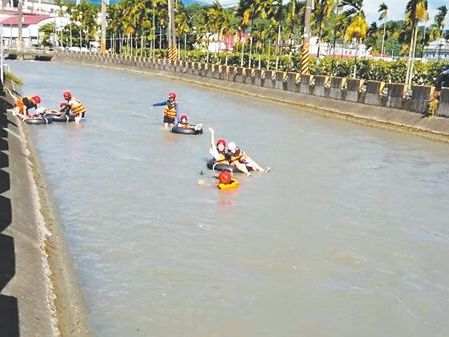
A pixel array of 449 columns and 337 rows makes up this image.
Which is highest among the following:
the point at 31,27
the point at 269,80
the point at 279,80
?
the point at 31,27

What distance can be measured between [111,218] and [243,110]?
2452 centimetres

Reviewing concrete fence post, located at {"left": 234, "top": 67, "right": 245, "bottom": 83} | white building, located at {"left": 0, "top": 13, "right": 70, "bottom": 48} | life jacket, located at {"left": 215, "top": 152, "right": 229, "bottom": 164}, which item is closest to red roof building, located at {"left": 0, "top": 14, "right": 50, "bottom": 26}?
white building, located at {"left": 0, "top": 13, "right": 70, "bottom": 48}

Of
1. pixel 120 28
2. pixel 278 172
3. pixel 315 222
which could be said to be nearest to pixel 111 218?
pixel 315 222

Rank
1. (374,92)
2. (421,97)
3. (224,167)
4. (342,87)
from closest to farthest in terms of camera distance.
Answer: (224,167)
(421,97)
(374,92)
(342,87)

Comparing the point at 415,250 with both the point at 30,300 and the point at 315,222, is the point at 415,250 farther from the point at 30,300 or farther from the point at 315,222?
the point at 30,300

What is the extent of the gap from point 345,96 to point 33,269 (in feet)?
92.4

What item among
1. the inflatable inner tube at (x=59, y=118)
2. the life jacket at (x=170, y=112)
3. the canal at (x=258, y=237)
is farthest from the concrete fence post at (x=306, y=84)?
the inflatable inner tube at (x=59, y=118)

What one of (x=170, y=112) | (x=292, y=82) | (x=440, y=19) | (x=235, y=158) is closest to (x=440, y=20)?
(x=440, y=19)

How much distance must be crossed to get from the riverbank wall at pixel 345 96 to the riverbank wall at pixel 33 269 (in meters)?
18.3

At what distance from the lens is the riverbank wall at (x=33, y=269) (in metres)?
7.03

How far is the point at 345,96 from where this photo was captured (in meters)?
34.5

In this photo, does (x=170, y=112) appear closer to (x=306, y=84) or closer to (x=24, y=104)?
(x=24, y=104)

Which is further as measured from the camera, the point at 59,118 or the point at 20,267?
the point at 59,118

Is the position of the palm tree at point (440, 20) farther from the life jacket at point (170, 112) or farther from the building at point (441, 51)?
the life jacket at point (170, 112)
